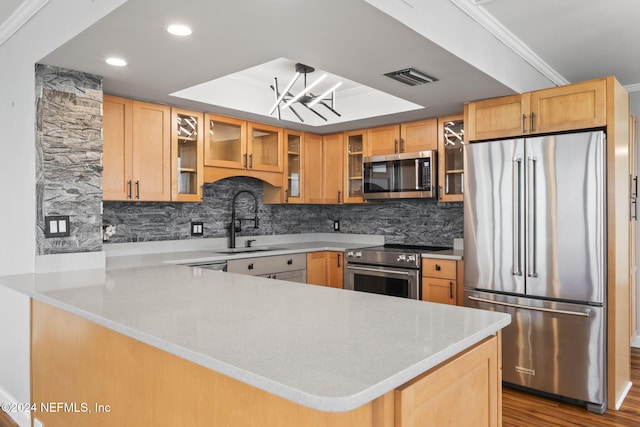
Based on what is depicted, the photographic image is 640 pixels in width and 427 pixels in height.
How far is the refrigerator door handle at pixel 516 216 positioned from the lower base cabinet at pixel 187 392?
165cm

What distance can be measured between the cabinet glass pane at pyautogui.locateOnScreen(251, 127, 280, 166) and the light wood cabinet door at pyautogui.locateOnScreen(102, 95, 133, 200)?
123 cm

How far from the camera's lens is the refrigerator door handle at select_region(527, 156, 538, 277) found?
3012 millimetres

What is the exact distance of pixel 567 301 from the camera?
2920 millimetres

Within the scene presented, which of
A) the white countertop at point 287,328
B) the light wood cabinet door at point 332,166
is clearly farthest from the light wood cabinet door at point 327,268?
the white countertop at point 287,328

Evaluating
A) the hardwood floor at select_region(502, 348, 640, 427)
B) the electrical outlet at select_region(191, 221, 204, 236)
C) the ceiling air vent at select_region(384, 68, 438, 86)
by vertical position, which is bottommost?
the hardwood floor at select_region(502, 348, 640, 427)

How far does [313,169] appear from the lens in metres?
4.91

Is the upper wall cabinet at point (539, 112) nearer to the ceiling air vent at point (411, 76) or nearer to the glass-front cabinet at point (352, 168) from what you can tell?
the ceiling air vent at point (411, 76)

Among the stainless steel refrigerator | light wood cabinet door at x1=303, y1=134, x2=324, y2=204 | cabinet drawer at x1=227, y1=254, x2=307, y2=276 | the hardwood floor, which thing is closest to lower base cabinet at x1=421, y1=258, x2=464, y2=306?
the stainless steel refrigerator

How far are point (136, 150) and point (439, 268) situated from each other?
2.65 m

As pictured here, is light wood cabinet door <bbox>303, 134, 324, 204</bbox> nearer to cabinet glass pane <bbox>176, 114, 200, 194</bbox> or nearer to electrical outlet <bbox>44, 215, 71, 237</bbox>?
cabinet glass pane <bbox>176, 114, 200, 194</bbox>

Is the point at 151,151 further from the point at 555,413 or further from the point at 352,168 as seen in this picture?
the point at 555,413

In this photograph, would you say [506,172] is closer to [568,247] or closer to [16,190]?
[568,247]

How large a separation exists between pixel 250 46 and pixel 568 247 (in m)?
2.34


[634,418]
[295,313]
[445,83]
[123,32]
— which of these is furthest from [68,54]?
[634,418]
